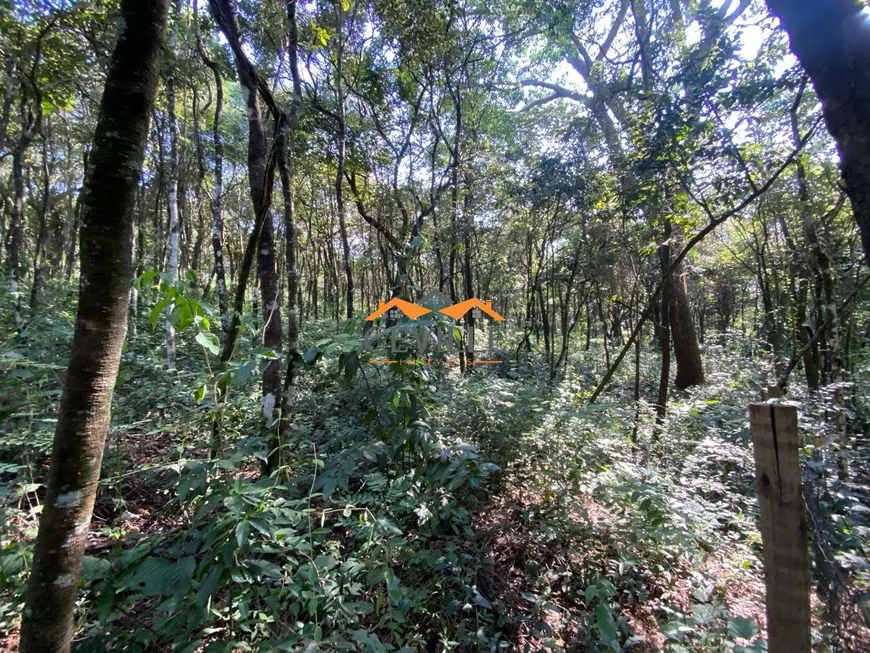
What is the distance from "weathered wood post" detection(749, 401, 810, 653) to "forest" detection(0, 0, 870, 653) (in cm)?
1

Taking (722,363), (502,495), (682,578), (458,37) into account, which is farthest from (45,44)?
(722,363)

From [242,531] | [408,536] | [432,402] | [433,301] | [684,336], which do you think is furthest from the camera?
[684,336]

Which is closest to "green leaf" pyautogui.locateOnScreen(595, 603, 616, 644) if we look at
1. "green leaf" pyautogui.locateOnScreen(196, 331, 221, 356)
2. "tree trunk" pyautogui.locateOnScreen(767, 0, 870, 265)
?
"tree trunk" pyautogui.locateOnScreen(767, 0, 870, 265)

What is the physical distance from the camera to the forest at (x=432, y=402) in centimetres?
152

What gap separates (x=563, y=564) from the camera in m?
3.12

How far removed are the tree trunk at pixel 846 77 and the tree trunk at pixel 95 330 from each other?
3218 millimetres

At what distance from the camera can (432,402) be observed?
4.01m

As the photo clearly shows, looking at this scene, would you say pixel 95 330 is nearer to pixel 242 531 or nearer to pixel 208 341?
pixel 208 341

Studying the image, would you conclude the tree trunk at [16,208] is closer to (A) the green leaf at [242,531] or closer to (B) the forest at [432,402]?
(B) the forest at [432,402]

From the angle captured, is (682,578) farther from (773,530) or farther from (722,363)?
(722,363)

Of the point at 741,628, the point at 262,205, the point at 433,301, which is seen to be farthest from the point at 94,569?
the point at 433,301

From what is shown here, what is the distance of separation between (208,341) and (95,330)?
426mm

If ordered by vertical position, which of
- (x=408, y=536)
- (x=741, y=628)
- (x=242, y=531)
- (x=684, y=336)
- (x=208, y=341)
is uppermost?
(x=684, y=336)

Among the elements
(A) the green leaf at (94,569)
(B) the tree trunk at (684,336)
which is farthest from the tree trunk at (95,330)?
(B) the tree trunk at (684,336)
